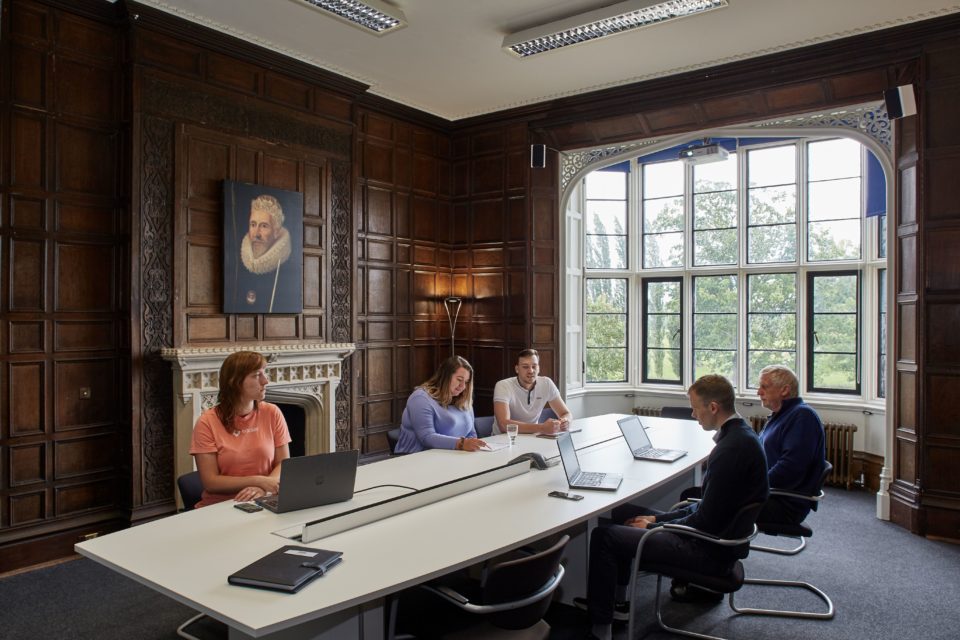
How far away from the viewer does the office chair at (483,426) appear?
188 inches

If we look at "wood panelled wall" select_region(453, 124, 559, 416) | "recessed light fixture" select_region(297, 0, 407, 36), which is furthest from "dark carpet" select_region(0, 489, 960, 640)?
"recessed light fixture" select_region(297, 0, 407, 36)

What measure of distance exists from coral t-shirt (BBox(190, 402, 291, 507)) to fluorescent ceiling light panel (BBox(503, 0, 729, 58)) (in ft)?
11.1

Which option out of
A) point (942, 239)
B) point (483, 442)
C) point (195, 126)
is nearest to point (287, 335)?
point (195, 126)

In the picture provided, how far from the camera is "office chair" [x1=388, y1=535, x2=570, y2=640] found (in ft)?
6.73

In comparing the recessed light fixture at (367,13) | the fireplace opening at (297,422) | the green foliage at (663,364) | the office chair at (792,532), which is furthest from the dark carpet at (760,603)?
the recessed light fixture at (367,13)

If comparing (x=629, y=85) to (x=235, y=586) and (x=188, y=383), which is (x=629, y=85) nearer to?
(x=188, y=383)

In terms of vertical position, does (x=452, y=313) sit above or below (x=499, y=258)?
below

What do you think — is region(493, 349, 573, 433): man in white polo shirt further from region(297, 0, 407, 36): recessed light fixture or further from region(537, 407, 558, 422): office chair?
region(297, 0, 407, 36): recessed light fixture

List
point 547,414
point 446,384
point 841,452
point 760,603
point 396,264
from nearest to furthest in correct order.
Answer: point 760,603 → point 446,384 → point 547,414 → point 841,452 → point 396,264

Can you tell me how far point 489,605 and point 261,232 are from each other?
13.0ft

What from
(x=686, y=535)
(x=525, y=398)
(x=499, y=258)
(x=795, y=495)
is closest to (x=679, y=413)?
(x=525, y=398)

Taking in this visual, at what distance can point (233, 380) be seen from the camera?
3045 millimetres

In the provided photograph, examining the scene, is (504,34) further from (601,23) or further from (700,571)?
(700,571)

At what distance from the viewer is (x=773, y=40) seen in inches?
201
